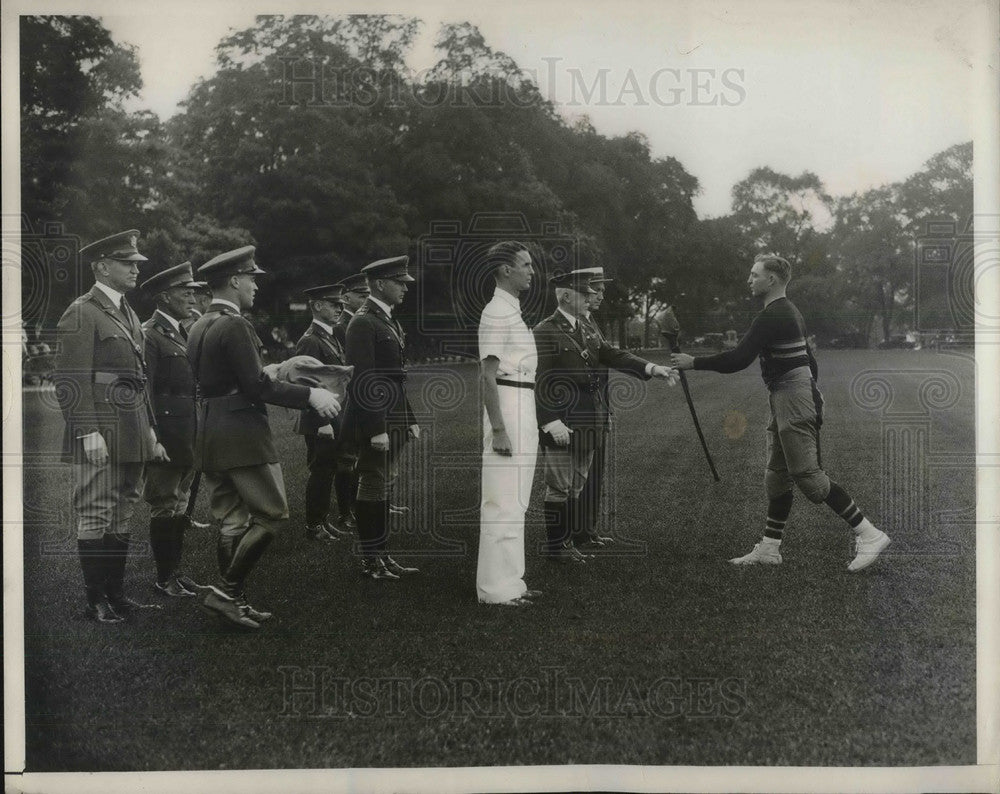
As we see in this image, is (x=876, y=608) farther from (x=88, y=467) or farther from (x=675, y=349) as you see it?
(x=88, y=467)

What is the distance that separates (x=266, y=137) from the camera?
5492mm

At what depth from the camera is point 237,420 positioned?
5.06 metres

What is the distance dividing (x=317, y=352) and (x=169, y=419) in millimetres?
996

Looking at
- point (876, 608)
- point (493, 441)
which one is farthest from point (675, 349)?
point (876, 608)

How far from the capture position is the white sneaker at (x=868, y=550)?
208 inches

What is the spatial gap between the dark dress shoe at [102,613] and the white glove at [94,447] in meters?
0.83

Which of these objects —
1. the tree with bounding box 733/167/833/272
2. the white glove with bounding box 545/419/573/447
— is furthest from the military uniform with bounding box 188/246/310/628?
the tree with bounding box 733/167/833/272

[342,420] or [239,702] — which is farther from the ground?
[342,420]

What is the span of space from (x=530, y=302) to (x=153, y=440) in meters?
2.46

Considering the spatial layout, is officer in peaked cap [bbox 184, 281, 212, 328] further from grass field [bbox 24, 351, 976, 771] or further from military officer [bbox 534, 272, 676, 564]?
military officer [bbox 534, 272, 676, 564]

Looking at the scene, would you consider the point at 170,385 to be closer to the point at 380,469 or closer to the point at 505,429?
the point at 380,469

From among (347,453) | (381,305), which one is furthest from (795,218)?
(347,453)

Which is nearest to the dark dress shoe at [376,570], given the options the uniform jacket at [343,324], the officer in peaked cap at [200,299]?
the uniform jacket at [343,324]

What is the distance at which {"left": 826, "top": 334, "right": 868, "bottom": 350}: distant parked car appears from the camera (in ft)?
17.6
